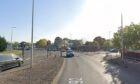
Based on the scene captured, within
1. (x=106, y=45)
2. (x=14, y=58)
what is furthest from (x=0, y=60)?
(x=106, y=45)

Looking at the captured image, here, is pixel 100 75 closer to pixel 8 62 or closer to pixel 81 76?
pixel 81 76

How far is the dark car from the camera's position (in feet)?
77.0

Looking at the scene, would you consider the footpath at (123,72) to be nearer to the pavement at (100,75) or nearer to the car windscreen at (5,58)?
the pavement at (100,75)

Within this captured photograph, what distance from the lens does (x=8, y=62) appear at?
2475 cm

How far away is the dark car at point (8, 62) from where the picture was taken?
924 inches

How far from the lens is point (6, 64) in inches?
949

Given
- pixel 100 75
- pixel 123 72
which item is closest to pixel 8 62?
pixel 100 75

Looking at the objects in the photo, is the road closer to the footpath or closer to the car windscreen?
the footpath

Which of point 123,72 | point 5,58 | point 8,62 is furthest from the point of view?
point 8,62

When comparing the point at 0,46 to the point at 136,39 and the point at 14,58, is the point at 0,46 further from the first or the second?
the point at 14,58

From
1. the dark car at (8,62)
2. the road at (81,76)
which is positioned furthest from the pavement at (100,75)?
the dark car at (8,62)

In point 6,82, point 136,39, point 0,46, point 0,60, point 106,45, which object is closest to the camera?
point 6,82

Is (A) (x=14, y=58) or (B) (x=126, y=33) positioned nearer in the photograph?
(A) (x=14, y=58)

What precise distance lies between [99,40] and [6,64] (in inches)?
5218
